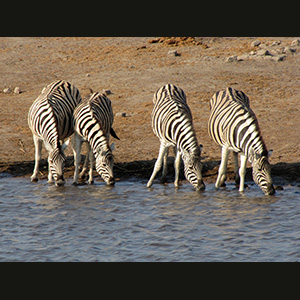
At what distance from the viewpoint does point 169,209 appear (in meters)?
11.4

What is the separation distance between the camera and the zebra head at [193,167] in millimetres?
12188

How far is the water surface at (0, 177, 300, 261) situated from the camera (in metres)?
9.02

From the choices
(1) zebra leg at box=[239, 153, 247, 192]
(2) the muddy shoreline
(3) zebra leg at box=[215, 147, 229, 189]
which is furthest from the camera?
(2) the muddy shoreline

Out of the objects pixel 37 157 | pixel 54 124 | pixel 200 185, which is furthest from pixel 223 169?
pixel 37 157

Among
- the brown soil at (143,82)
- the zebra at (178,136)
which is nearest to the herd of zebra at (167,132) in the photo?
the zebra at (178,136)

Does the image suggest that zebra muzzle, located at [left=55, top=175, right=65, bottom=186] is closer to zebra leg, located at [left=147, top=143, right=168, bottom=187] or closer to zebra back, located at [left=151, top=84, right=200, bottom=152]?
zebra leg, located at [left=147, top=143, right=168, bottom=187]

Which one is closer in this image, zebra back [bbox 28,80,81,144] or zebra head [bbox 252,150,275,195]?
zebra head [bbox 252,150,275,195]

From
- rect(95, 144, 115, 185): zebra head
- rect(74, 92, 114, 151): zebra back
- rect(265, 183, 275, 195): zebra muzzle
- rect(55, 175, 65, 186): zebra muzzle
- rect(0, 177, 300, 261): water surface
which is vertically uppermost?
rect(74, 92, 114, 151): zebra back

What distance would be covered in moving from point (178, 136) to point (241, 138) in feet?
4.43

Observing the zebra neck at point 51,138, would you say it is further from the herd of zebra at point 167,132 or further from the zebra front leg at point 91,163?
the zebra front leg at point 91,163

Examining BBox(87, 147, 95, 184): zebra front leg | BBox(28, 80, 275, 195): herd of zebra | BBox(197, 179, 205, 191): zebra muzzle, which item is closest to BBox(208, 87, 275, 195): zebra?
BBox(28, 80, 275, 195): herd of zebra

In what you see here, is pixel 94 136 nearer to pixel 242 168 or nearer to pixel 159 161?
pixel 159 161

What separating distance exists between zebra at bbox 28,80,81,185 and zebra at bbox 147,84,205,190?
200cm

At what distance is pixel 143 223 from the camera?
34.6ft
